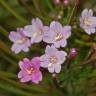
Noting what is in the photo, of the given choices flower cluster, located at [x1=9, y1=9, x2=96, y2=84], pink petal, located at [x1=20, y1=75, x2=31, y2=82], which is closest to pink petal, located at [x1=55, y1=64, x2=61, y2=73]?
flower cluster, located at [x1=9, y1=9, x2=96, y2=84]

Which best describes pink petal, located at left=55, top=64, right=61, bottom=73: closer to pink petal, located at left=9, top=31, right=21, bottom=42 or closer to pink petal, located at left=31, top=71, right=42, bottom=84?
pink petal, located at left=31, top=71, right=42, bottom=84

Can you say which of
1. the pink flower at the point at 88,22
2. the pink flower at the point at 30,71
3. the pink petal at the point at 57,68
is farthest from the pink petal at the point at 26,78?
the pink flower at the point at 88,22

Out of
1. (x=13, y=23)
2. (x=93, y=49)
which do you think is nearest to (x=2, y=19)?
(x=13, y=23)

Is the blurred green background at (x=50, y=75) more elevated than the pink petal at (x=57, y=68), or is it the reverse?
the blurred green background at (x=50, y=75)

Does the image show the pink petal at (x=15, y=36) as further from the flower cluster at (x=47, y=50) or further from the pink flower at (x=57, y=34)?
the pink flower at (x=57, y=34)

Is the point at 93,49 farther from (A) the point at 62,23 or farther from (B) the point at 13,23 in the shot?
(B) the point at 13,23

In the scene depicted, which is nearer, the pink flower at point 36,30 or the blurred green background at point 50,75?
the pink flower at point 36,30
